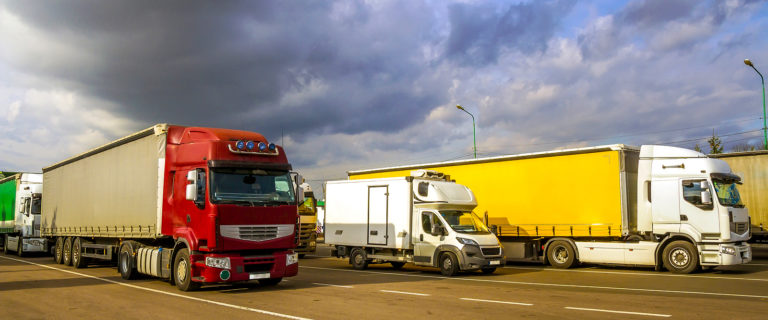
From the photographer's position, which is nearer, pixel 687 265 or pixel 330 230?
pixel 687 265

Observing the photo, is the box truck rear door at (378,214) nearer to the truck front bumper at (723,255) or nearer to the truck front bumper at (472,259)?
the truck front bumper at (472,259)

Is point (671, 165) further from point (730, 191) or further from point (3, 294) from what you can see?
point (3, 294)

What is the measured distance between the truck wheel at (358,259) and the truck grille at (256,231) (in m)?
6.36

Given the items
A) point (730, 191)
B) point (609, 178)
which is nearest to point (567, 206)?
point (609, 178)

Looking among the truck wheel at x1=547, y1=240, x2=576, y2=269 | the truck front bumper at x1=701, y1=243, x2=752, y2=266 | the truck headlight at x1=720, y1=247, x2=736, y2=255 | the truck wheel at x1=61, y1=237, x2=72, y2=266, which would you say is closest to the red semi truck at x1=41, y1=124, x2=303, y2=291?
the truck wheel at x1=61, y1=237, x2=72, y2=266

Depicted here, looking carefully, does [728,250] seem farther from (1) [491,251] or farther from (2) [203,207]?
(2) [203,207]

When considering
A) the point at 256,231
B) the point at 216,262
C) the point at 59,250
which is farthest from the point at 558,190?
the point at 59,250

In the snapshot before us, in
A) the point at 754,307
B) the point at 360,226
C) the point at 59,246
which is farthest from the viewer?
the point at 59,246

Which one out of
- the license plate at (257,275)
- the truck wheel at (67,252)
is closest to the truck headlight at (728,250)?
the license plate at (257,275)

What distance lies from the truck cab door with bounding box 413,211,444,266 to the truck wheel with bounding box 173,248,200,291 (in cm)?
695

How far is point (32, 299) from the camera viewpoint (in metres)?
11.7

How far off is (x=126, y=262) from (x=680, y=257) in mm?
15387

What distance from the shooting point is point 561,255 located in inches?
752

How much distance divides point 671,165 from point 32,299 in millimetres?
16745
